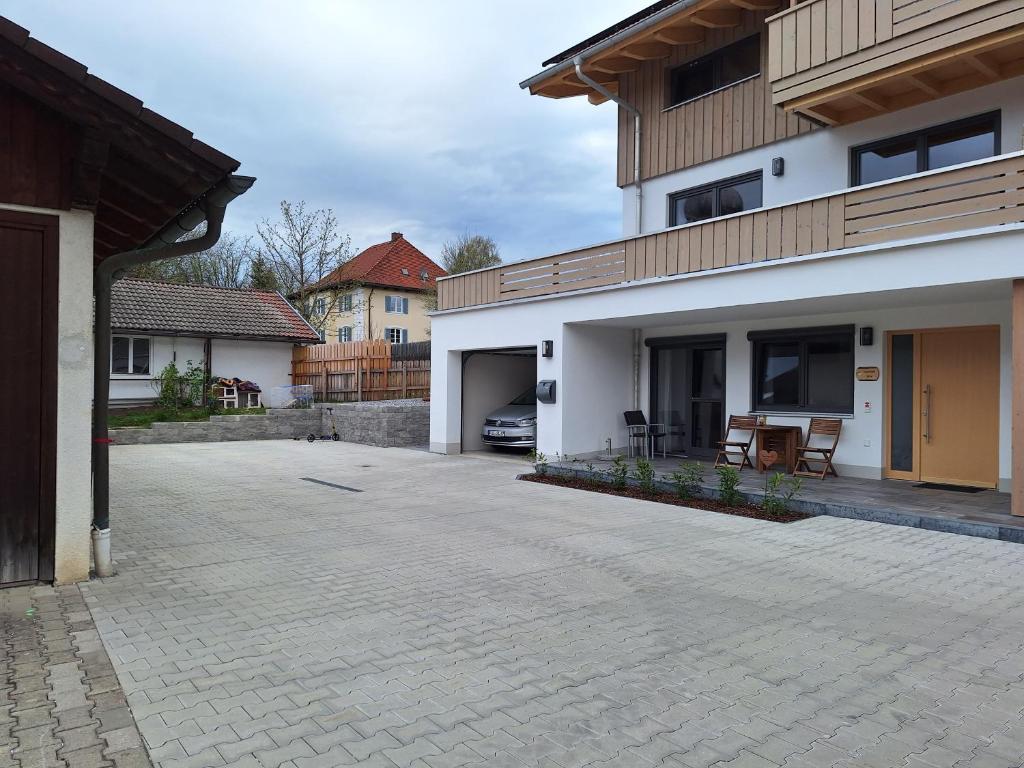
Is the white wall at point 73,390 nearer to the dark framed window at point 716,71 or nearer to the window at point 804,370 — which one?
the window at point 804,370

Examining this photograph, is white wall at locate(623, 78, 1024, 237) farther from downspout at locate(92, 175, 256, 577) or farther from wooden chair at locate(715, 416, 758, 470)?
downspout at locate(92, 175, 256, 577)

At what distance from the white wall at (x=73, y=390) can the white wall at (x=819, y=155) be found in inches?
386

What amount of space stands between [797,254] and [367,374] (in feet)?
47.6

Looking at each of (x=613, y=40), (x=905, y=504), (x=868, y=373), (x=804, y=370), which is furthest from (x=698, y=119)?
(x=905, y=504)

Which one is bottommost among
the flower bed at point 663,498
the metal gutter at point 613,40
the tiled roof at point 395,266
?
the flower bed at point 663,498

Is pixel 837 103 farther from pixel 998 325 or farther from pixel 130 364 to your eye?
pixel 130 364

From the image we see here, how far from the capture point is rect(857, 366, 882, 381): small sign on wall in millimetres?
10438

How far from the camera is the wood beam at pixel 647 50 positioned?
1286 cm

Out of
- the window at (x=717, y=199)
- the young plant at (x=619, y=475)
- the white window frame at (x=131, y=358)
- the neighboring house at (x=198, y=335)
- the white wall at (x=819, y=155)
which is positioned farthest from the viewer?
the neighboring house at (x=198, y=335)

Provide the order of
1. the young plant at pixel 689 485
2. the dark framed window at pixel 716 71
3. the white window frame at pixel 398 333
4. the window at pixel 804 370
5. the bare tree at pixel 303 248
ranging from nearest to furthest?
the young plant at pixel 689 485 → the window at pixel 804 370 → the dark framed window at pixel 716 71 → the bare tree at pixel 303 248 → the white window frame at pixel 398 333

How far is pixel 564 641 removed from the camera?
4195 millimetres

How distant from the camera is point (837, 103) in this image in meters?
10.1

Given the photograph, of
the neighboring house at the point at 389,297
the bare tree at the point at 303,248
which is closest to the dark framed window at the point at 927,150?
the bare tree at the point at 303,248

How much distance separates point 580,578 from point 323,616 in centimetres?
207
